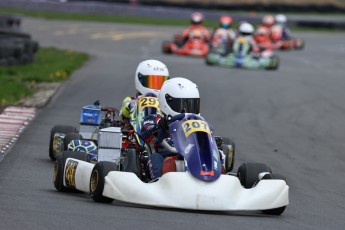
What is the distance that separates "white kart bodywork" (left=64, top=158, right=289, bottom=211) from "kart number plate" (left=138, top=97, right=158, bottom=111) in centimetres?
181

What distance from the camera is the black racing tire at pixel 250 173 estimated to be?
8.87m

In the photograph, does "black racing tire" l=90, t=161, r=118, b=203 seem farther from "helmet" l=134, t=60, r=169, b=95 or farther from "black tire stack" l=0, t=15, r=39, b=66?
"black tire stack" l=0, t=15, r=39, b=66

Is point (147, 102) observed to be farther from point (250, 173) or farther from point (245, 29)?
point (245, 29)

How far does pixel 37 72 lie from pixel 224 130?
6809 millimetres

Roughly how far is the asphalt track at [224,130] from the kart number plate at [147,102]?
3.68 ft

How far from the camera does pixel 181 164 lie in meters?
8.48

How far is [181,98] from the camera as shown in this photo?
353 inches

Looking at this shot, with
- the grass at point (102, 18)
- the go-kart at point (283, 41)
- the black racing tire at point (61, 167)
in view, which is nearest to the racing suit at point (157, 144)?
the black racing tire at point (61, 167)

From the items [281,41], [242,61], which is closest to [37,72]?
[242,61]

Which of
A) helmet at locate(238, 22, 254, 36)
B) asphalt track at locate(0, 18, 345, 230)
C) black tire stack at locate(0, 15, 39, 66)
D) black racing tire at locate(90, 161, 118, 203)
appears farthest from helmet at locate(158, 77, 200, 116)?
helmet at locate(238, 22, 254, 36)

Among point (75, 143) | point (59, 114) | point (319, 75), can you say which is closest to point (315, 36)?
point (319, 75)

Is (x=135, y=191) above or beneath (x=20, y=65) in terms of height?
above

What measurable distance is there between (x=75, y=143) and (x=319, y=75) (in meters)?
15.3

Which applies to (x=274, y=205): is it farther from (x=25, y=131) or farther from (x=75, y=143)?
(x=25, y=131)
